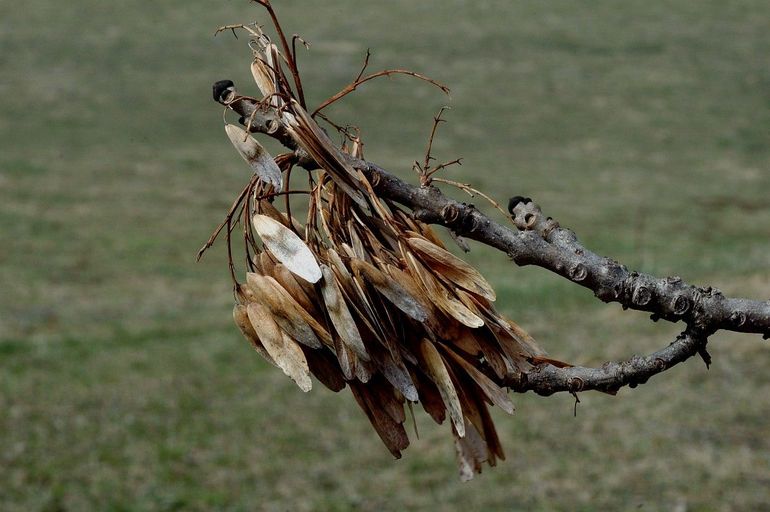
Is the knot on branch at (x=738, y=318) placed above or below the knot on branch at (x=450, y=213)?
below

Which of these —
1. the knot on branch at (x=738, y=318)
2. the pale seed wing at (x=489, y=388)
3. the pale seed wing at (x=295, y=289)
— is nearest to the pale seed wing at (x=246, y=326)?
the pale seed wing at (x=295, y=289)

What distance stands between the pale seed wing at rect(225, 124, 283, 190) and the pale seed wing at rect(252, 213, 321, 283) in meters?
0.07

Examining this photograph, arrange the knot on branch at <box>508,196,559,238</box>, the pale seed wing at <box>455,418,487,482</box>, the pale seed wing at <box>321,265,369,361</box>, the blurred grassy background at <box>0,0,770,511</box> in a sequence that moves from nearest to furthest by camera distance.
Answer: the pale seed wing at <box>321,265,369,361</box>
the knot on branch at <box>508,196,559,238</box>
the pale seed wing at <box>455,418,487,482</box>
the blurred grassy background at <box>0,0,770,511</box>

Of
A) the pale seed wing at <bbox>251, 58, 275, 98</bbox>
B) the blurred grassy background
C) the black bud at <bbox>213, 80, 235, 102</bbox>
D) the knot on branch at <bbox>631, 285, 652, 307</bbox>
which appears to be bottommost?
the blurred grassy background

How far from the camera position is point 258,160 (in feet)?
6.28

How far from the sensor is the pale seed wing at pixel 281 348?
1.92 m

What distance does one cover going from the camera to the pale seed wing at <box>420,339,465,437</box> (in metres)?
1.93

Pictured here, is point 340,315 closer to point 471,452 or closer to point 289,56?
point 289,56

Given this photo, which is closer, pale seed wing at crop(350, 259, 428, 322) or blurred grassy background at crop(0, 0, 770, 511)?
pale seed wing at crop(350, 259, 428, 322)

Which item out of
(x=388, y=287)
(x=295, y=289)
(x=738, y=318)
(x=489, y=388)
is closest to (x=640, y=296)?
(x=738, y=318)

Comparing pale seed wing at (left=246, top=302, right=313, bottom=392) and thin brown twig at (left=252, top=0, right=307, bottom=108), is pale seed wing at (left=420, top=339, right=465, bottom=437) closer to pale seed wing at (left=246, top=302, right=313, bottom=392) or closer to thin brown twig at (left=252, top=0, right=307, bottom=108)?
pale seed wing at (left=246, top=302, right=313, bottom=392)

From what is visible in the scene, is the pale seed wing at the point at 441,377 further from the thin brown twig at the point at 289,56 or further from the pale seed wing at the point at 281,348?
the thin brown twig at the point at 289,56

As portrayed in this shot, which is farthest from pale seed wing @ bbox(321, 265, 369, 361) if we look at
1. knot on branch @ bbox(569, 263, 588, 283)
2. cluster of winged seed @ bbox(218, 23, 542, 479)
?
knot on branch @ bbox(569, 263, 588, 283)

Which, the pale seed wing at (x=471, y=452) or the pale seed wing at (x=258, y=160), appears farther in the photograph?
the pale seed wing at (x=471, y=452)
